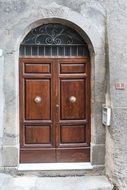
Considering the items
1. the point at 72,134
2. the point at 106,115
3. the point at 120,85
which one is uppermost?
the point at 120,85

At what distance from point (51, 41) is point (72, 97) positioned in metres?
1.19

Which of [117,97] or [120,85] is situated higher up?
[120,85]

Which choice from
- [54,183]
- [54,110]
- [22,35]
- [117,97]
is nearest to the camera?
[117,97]

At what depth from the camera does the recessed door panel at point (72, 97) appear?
7.33 m

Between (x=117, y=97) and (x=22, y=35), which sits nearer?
(x=117, y=97)

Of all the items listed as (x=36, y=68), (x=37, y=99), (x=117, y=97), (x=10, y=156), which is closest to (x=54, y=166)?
(x=10, y=156)

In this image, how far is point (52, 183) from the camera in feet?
22.4

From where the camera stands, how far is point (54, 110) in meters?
7.33

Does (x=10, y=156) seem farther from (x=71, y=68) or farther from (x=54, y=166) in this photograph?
(x=71, y=68)

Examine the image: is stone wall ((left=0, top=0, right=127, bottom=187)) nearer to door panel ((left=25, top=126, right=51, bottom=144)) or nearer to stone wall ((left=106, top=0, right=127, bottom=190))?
stone wall ((left=106, top=0, right=127, bottom=190))

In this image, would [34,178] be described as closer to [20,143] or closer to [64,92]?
[20,143]

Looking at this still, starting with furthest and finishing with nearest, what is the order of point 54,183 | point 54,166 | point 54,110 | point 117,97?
1. point 54,110
2. point 54,166
3. point 54,183
4. point 117,97

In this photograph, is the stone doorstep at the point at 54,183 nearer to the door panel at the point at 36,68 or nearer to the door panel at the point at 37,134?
the door panel at the point at 37,134

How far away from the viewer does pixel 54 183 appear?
682cm
